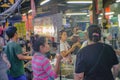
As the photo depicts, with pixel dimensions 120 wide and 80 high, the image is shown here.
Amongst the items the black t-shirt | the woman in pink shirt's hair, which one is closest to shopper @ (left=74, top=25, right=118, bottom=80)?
the black t-shirt

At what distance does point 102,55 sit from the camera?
144 inches

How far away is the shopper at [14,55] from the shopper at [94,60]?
1.90 metres

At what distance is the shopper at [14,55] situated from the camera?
208 inches

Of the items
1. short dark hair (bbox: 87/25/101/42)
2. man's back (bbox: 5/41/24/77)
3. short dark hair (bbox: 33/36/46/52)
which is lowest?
man's back (bbox: 5/41/24/77)

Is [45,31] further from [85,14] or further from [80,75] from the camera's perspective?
[85,14]

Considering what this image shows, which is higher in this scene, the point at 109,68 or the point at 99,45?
the point at 99,45

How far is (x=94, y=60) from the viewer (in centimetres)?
362

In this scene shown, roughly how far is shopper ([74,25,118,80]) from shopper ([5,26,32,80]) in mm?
1904

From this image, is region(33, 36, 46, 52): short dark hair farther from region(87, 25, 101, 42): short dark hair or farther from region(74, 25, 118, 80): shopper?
region(87, 25, 101, 42): short dark hair

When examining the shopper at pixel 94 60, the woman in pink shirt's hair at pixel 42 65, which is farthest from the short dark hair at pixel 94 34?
the woman in pink shirt's hair at pixel 42 65

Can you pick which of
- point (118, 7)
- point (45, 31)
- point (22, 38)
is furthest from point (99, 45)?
point (22, 38)

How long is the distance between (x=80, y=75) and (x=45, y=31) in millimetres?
1890

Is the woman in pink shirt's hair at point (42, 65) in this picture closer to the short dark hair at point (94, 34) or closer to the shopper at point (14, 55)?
the short dark hair at point (94, 34)

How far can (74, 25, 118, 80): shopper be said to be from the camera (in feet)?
11.9
